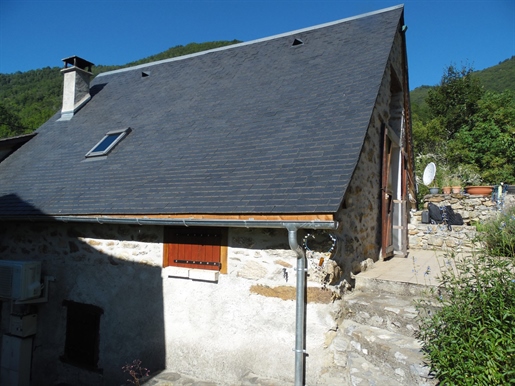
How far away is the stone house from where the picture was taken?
4.02 metres

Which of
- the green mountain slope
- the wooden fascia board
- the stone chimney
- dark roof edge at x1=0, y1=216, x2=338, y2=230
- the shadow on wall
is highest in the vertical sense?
the green mountain slope

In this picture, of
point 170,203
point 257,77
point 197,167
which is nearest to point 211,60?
point 257,77

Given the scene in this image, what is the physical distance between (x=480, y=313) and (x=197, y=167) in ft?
12.3

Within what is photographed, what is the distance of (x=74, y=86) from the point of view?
954 centimetres

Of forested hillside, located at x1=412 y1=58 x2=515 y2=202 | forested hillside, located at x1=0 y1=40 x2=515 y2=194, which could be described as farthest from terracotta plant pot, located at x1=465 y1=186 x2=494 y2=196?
forested hillside, located at x1=412 y1=58 x2=515 y2=202

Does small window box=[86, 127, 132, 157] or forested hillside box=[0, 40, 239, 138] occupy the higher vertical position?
forested hillside box=[0, 40, 239, 138]

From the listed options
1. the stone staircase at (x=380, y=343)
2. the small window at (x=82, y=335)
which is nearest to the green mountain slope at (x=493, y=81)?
the stone staircase at (x=380, y=343)

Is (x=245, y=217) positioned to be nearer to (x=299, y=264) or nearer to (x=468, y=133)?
(x=299, y=264)

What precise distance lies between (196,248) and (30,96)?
33.8 m

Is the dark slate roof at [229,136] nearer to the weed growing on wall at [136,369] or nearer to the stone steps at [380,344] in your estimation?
the stone steps at [380,344]

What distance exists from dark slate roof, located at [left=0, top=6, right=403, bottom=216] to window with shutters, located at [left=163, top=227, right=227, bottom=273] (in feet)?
1.50

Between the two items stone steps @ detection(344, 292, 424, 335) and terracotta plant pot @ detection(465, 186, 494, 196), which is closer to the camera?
stone steps @ detection(344, 292, 424, 335)

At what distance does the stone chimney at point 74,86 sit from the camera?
30.8ft

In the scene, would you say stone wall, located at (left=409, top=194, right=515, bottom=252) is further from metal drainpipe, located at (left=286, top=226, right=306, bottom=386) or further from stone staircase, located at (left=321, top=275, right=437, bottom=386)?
metal drainpipe, located at (left=286, top=226, right=306, bottom=386)
